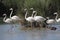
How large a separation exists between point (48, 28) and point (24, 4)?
2742 mm

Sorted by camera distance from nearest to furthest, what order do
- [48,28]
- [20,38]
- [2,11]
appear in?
1. [20,38]
2. [48,28]
3. [2,11]

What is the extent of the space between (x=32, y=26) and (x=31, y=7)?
130cm

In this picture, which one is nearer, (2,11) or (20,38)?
(20,38)

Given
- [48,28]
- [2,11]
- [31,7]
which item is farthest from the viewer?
[2,11]

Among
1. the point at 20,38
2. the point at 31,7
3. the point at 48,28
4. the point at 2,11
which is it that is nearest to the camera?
the point at 20,38

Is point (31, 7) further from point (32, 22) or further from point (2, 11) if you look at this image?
point (2, 11)

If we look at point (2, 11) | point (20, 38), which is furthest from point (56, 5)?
point (2, 11)

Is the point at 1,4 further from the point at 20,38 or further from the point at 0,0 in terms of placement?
the point at 20,38

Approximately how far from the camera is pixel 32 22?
56.9 ft

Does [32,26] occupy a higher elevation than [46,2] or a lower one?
lower

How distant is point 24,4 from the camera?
18359mm

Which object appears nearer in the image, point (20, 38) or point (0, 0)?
point (20, 38)

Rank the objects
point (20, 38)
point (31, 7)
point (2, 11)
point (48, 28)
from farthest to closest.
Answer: point (2, 11)
point (31, 7)
point (48, 28)
point (20, 38)

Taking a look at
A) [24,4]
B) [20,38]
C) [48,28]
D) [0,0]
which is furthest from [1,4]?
[20,38]
